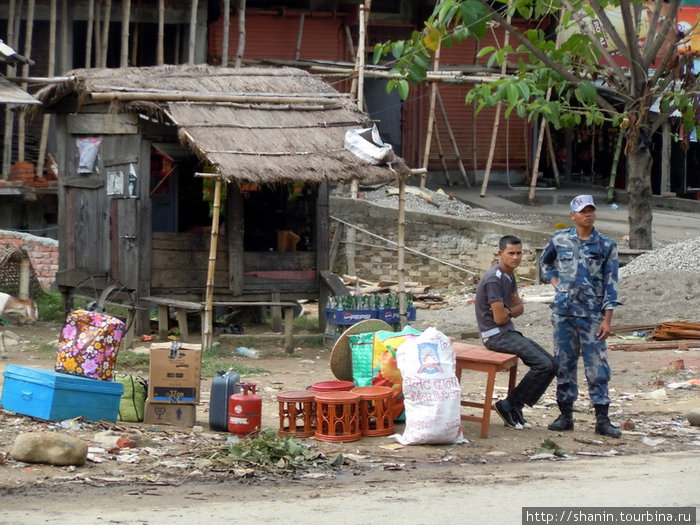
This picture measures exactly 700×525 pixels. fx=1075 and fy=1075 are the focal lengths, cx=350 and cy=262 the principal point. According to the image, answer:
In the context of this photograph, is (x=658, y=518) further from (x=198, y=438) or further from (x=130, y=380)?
(x=130, y=380)

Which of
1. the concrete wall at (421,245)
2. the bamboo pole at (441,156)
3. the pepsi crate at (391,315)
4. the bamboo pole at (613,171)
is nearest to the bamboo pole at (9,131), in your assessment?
the concrete wall at (421,245)

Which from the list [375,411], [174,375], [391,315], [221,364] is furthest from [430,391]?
[391,315]

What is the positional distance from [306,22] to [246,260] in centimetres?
1133

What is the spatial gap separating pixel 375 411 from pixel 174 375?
1.64 meters

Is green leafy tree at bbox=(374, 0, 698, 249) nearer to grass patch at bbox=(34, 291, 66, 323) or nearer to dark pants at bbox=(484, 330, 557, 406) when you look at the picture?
dark pants at bbox=(484, 330, 557, 406)

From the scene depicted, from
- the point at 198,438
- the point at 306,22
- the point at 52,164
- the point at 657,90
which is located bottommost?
the point at 198,438

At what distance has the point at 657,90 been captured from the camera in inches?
659

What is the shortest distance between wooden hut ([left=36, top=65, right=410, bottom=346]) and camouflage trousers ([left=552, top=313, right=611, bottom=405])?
5088 millimetres

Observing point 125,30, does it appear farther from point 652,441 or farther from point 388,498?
point 388,498

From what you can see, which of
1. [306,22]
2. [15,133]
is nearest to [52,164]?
[15,133]

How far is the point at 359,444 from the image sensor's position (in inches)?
324

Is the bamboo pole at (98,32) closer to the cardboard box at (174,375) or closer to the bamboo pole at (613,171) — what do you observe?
the bamboo pole at (613,171)

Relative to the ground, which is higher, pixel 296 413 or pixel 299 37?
pixel 299 37

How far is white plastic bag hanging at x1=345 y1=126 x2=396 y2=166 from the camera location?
13634 mm
